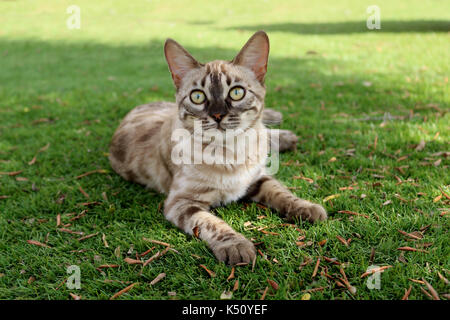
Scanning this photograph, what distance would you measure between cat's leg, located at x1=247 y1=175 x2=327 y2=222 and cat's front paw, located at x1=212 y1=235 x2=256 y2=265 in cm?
53

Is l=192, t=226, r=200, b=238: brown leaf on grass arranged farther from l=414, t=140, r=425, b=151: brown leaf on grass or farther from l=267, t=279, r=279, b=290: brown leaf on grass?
l=414, t=140, r=425, b=151: brown leaf on grass

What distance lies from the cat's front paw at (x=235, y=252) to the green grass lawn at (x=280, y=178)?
7 centimetres

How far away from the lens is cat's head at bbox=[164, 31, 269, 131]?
263cm

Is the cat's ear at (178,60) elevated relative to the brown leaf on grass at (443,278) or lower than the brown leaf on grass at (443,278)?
elevated

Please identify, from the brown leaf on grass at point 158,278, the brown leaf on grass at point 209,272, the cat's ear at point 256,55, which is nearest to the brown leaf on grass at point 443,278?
the brown leaf on grass at point 209,272

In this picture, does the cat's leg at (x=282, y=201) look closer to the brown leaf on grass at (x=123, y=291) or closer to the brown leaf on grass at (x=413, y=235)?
the brown leaf on grass at (x=413, y=235)

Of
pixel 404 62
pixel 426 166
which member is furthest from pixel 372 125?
pixel 404 62

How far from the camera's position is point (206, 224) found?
2508 mm

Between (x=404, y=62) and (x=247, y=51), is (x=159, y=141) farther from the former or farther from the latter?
(x=404, y=62)

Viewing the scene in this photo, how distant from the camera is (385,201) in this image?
2.80m

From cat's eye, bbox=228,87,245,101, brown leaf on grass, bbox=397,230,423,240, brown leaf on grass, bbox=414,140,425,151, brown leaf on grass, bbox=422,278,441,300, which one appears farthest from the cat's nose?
brown leaf on grass, bbox=414,140,425,151

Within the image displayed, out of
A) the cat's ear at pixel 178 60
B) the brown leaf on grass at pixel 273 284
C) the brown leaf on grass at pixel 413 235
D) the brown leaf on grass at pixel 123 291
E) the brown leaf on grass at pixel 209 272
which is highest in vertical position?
the cat's ear at pixel 178 60

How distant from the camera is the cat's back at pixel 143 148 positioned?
3314mm

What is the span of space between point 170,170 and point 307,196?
1.24 m
